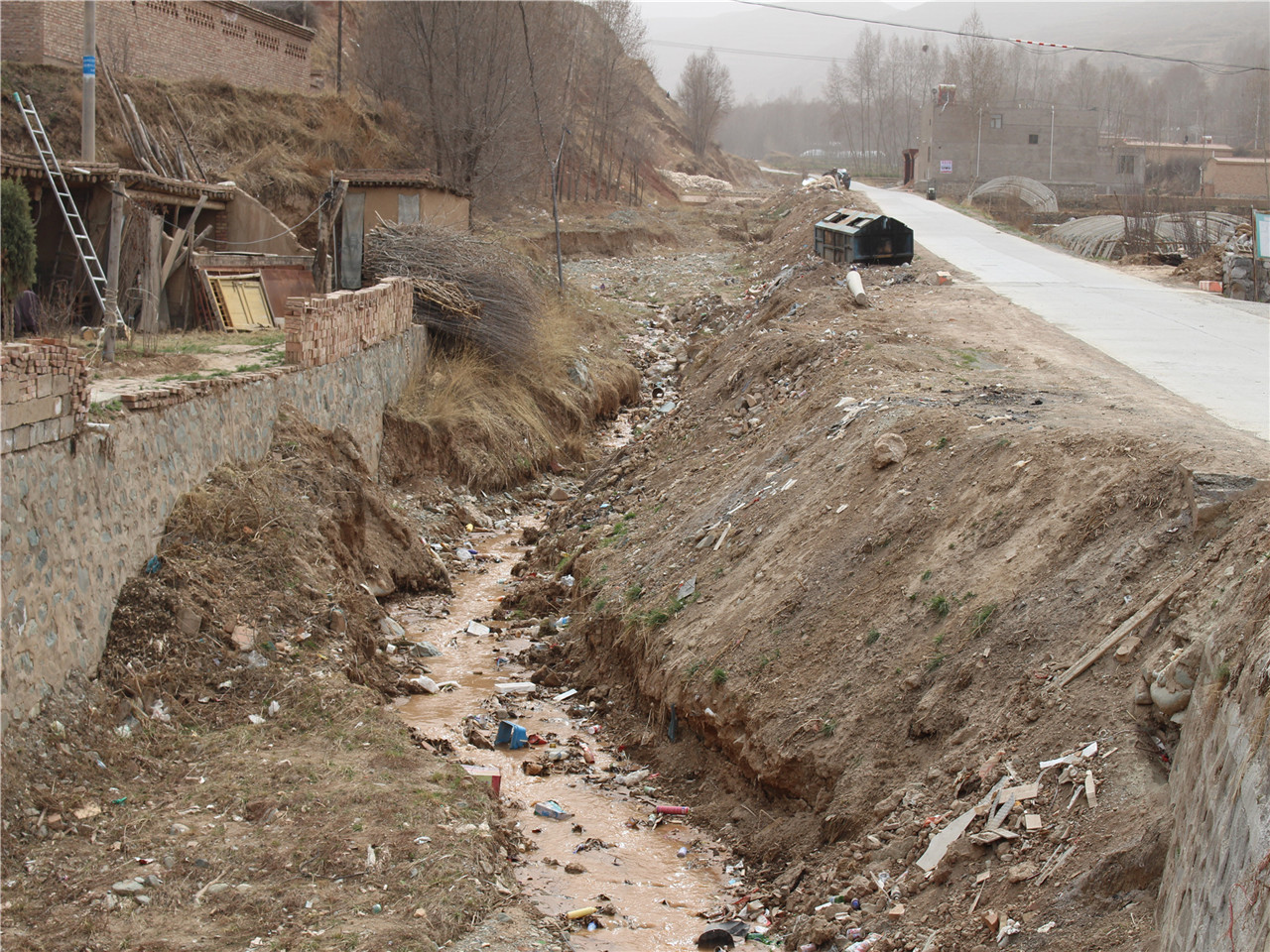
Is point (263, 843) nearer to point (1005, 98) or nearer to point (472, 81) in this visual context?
point (472, 81)

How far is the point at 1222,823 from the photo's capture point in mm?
3664

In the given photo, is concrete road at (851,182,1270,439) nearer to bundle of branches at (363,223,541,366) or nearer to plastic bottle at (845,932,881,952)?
plastic bottle at (845,932,881,952)

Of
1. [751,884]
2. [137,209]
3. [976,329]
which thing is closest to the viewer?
[751,884]

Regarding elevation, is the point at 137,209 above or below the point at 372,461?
above

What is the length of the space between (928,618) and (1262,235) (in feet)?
41.9

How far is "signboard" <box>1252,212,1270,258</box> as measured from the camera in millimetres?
16281

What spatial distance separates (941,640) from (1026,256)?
680 inches

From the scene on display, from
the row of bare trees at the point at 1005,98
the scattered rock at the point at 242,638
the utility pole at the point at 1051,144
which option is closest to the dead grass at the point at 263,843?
the scattered rock at the point at 242,638

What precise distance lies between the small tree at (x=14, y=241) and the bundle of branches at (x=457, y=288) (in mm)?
4482

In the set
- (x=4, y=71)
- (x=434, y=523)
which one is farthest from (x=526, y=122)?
(x=434, y=523)

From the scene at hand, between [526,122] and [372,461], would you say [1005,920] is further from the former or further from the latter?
[526,122]

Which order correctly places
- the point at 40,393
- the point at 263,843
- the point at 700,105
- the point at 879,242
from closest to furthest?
the point at 263,843, the point at 40,393, the point at 879,242, the point at 700,105

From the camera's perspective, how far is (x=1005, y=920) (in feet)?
15.3

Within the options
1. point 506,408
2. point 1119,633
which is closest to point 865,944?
point 1119,633
